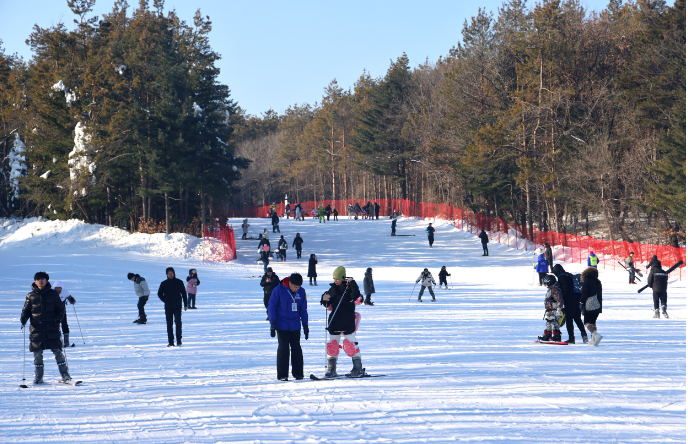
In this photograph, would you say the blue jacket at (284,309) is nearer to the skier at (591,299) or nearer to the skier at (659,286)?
the skier at (591,299)

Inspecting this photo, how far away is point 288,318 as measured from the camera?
25.3 ft

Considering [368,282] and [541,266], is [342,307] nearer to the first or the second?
[368,282]

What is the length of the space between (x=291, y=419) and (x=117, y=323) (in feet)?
31.2

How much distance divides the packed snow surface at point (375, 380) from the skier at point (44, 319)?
427mm

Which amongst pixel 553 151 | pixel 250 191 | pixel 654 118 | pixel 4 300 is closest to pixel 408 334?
pixel 4 300

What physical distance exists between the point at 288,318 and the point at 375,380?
52.2 inches

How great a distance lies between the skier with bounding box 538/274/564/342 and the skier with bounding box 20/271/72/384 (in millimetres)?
7356

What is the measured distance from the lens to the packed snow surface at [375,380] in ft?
18.3

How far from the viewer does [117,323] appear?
1420 centimetres

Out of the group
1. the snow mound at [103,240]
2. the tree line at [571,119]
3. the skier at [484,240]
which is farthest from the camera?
the tree line at [571,119]

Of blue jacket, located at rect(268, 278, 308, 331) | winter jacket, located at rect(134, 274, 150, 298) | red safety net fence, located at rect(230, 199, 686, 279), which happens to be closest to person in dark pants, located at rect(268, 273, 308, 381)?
blue jacket, located at rect(268, 278, 308, 331)

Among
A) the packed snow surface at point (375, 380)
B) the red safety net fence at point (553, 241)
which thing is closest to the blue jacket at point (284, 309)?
the packed snow surface at point (375, 380)

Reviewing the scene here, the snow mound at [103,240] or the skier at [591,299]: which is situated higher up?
the snow mound at [103,240]

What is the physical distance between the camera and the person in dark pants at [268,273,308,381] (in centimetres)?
770
